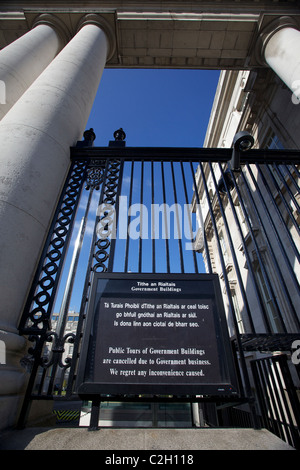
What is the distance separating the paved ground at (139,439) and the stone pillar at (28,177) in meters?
0.31

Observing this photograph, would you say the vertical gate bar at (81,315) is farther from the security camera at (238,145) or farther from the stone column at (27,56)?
the stone column at (27,56)

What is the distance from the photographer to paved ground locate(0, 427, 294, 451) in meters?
1.72

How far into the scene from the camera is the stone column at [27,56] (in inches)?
177

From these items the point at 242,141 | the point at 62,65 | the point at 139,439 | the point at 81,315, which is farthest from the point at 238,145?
the point at 139,439

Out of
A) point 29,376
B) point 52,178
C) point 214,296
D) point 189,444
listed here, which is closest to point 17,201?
point 52,178

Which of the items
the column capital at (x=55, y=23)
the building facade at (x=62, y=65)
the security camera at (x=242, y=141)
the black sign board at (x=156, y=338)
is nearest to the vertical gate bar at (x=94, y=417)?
the black sign board at (x=156, y=338)

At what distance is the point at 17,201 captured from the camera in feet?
8.95

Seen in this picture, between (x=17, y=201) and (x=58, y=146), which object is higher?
(x=58, y=146)

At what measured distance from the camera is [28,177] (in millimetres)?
2936

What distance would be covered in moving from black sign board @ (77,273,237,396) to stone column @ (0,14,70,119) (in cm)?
430

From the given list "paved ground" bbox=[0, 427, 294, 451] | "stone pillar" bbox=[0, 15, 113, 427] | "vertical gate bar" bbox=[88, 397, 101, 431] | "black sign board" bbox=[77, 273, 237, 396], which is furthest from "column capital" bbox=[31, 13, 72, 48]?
"paved ground" bbox=[0, 427, 294, 451]

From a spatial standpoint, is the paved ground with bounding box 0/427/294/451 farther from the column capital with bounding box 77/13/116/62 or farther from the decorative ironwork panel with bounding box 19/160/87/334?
the column capital with bounding box 77/13/116/62

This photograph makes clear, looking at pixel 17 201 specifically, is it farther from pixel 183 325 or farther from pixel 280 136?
pixel 280 136

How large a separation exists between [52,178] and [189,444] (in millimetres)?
3400
